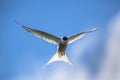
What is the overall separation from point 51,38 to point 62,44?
0.16 metres

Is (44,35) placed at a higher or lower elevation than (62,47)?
higher

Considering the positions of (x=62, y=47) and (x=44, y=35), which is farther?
(x=62, y=47)

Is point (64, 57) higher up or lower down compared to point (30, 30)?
lower down

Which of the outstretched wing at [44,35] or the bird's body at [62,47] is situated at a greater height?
the outstretched wing at [44,35]

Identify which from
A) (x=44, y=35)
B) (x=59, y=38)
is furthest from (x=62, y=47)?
(x=44, y=35)

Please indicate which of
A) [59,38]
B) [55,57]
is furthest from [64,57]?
[59,38]

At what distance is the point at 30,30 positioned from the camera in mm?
3709

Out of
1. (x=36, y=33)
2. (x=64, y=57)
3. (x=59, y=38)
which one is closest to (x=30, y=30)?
(x=36, y=33)

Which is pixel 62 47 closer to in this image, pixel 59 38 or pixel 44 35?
pixel 59 38

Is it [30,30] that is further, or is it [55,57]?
[55,57]

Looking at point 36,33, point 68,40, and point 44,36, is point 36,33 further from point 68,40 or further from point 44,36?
point 68,40

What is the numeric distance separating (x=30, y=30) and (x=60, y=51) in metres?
0.45

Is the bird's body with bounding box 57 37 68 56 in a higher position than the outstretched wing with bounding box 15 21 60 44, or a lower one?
lower

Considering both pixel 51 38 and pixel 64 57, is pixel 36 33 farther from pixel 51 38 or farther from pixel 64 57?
pixel 64 57
